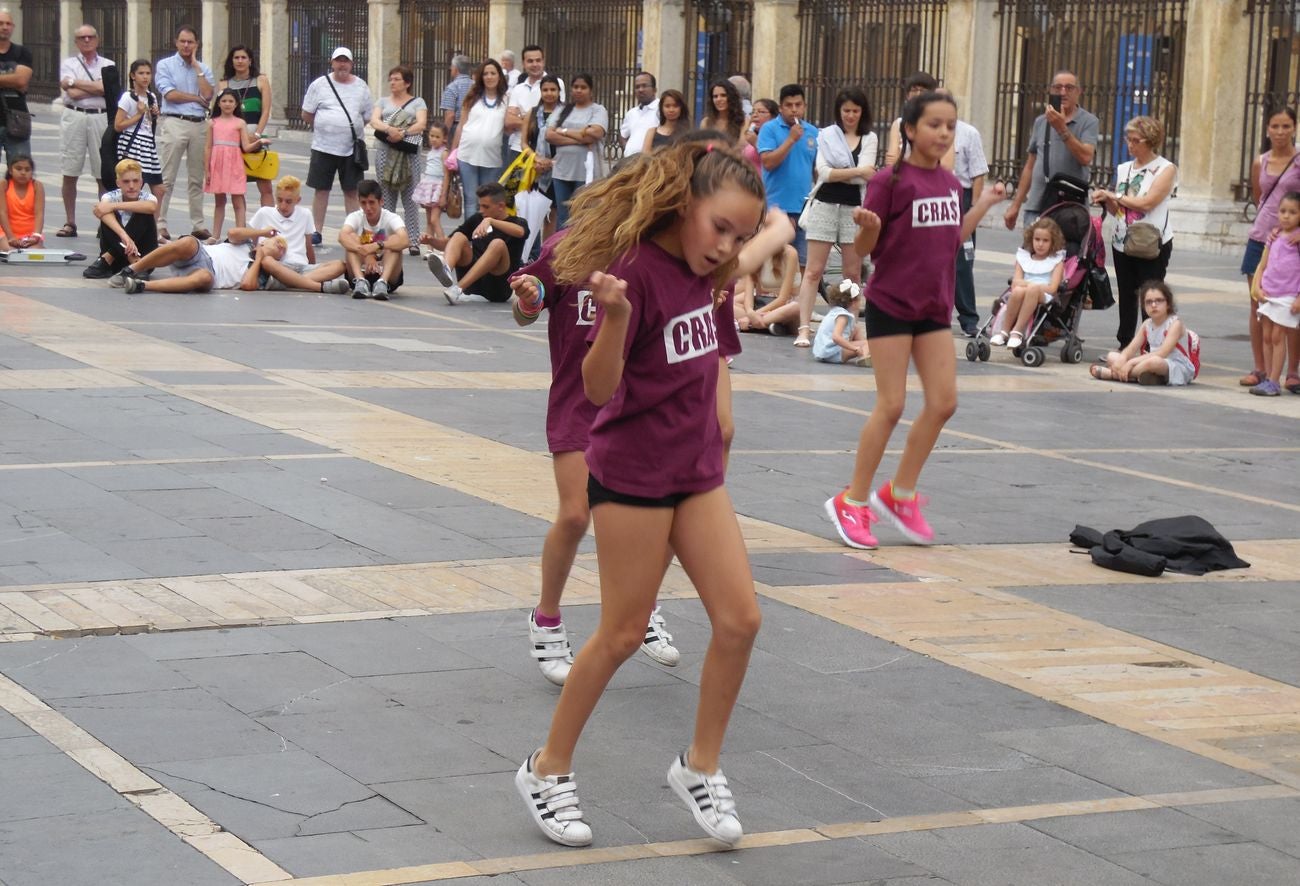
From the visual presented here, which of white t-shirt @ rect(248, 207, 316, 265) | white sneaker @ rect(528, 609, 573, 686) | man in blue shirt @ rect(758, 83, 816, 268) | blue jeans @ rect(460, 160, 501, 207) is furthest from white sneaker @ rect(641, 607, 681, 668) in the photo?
blue jeans @ rect(460, 160, 501, 207)

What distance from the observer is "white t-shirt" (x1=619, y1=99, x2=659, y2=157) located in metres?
18.1

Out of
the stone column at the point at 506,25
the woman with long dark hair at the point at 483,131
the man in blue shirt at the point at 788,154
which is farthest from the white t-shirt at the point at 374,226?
the stone column at the point at 506,25

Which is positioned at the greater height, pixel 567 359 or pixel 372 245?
pixel 567 359

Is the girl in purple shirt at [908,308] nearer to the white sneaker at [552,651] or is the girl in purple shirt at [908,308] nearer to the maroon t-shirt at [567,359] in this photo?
the white sneaker at [552,651]

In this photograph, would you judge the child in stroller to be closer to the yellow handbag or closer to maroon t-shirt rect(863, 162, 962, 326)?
maroon t-shirt rect(863, 162, 962, 326)

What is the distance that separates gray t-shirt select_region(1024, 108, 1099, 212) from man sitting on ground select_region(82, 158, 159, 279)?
6947 mm

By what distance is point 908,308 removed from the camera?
8125mm

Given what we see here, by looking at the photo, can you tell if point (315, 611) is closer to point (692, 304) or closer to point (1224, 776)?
point (692, 304)

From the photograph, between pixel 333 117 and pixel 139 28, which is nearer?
pixel 333 117

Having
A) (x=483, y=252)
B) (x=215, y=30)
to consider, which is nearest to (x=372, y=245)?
(x=483, y=252)

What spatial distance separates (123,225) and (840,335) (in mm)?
6141

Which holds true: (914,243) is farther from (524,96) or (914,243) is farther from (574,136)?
(524,96)

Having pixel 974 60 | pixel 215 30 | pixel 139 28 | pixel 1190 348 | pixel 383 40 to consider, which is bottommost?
pixel 1190 348

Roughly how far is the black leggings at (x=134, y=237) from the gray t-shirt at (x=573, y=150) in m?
3.86
